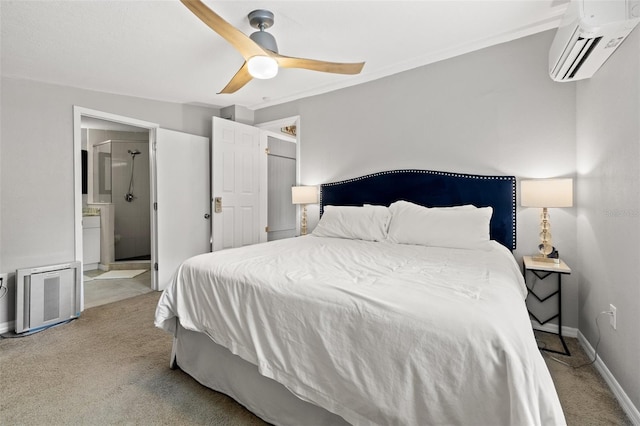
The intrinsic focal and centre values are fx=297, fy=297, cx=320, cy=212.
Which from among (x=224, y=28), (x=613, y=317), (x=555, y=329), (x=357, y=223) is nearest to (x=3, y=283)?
(x=224, y=28)

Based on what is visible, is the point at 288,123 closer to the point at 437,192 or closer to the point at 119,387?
the point at 437,192

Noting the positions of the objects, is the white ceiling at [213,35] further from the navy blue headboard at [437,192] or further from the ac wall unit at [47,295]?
the ac wall unit at [47,295]

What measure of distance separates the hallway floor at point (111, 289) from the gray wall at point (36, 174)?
707 mm

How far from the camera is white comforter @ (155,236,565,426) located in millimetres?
880

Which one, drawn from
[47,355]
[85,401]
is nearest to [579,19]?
[85,401]

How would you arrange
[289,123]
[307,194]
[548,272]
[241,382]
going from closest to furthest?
1. [241,382]
2. [548,272]
3. [307,194]
4. [289,123]

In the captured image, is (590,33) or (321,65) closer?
(590,33)

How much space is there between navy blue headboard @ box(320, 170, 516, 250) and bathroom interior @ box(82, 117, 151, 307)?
3.72 metres

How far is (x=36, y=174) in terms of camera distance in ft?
9.52

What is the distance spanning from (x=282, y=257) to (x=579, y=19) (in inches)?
85.8

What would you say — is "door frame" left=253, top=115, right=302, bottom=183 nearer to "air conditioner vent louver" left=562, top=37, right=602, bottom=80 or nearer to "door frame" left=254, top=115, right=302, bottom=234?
"door frame" left=254, top=115, right=302, bottom=234

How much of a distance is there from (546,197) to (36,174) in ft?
14.9

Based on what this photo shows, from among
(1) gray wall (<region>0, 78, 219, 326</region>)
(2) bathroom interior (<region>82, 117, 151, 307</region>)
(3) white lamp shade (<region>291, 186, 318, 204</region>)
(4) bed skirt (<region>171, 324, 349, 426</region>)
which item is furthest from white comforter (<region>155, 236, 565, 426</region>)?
(2) bathroom interior (<region>82, 117, 151, 307</region>)

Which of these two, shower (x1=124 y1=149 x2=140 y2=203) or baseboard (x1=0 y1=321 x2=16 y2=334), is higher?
shower (x1=124 y1=149 x2=140 y2=203)
